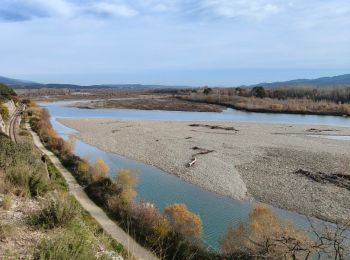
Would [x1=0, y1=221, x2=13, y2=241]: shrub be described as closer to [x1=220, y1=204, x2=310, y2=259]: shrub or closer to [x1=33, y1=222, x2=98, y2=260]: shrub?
[x1=33, y1=222, x2=98, y2=260]: shrub

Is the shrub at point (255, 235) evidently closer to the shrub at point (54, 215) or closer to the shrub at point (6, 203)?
the shrub at point (54, 215)

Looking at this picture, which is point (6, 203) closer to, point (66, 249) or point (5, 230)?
point (5, 230)

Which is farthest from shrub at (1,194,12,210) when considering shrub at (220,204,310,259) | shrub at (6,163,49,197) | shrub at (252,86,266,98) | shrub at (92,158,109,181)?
shrub at (252,86,266,98)

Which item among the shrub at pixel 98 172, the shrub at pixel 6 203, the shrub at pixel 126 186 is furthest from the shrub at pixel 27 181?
the shrub at pixel 98 172

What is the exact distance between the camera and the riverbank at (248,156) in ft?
77.7

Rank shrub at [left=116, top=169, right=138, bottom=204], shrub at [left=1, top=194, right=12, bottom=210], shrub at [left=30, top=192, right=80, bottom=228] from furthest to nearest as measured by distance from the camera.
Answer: shrub at [left=116, top=169, right=138, bottom=204] → shrub at [left=1, top=194, right=12, bottom=210] → shrub at [left=30, top=192, right=80, bottom=228]

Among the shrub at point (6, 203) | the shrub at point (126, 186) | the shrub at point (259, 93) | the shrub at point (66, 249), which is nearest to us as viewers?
the shrub at point (66, 249)

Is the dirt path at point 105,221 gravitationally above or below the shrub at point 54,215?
below

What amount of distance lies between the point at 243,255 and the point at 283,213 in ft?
28.9

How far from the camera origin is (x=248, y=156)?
35.7 m

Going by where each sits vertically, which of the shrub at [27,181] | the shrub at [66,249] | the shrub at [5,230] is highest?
the shrub at [66,249]

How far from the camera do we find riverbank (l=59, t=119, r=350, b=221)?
23.7 meters

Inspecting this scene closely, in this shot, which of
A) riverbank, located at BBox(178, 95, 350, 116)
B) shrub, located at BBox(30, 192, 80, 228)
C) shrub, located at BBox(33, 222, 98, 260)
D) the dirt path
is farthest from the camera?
riverbank, located at BBox(178, 95, 350, 116)

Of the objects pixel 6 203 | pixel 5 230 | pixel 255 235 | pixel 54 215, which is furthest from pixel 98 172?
pixel 5 230
